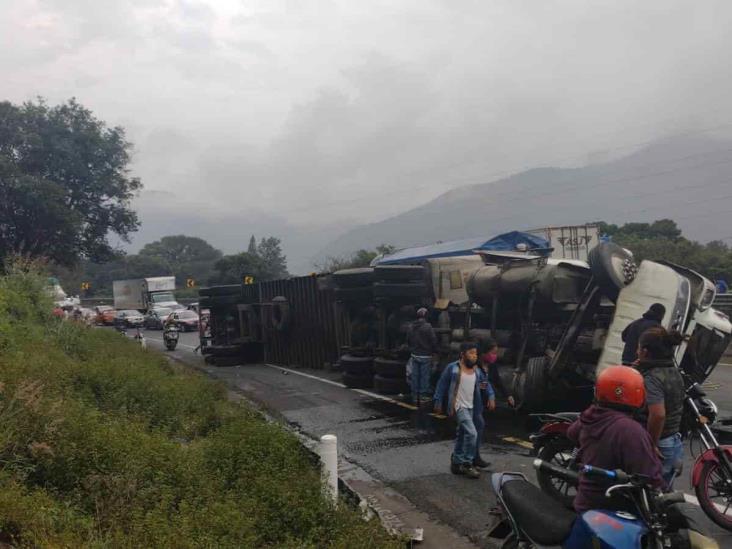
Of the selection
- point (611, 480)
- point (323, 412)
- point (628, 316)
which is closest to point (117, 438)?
point (611, 480)

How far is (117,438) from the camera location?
17.7ft

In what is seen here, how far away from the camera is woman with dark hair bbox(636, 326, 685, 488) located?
174 inches

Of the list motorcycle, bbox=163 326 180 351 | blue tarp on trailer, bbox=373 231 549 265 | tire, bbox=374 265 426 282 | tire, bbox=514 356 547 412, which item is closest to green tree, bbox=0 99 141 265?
motorcycle, bbox=163 326 180 351

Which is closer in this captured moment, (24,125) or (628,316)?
(628,316)

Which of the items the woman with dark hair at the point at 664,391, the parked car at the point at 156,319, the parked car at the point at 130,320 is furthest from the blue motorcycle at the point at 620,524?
the parked car at the point at 130,320

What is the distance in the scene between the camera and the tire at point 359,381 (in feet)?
40.5

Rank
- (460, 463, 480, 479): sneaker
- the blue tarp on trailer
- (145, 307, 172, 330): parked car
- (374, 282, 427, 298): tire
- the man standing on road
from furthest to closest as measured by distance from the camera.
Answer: (145, 307, 172, 330): parked car → the blue tarp on trailer → (374, 282, 427, 298): tire → the man standing on road → (460, 463, 480, 479): sneaker

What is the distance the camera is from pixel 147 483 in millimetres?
4863

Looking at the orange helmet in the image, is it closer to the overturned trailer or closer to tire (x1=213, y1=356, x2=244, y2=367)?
the overturned trailer

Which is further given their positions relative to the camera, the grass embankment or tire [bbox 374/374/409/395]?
tire [bbox 374/374/409/395]

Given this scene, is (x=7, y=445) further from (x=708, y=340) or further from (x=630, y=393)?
(x=708, y=340)

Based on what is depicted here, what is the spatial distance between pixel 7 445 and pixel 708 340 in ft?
25.1

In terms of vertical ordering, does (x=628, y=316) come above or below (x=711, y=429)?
above

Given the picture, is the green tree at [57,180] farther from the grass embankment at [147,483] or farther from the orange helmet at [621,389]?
the orange helmet at [621,389]
